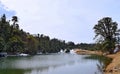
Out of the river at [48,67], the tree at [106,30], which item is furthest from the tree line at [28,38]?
the river at [48,67]

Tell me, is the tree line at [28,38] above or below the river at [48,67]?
above

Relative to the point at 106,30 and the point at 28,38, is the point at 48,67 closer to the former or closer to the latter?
the point at 106,30

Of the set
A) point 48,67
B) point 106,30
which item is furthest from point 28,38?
point 48,67

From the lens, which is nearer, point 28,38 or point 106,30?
point 106,30

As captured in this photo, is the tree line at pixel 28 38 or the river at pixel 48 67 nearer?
the river at pixel 48 67

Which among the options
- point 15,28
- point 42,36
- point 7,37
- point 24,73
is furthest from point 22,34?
point 24,73

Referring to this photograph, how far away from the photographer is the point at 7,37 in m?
116

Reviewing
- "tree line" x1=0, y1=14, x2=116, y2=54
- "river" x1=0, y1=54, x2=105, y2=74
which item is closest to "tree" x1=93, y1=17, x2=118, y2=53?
"tree line" x1=0, y1=14, x2=116, y2=54

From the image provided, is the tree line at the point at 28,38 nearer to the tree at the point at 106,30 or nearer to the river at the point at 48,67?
the tree at the point at 106,30

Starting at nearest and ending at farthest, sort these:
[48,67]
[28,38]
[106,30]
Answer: [48,67], [106,30], [28,38]

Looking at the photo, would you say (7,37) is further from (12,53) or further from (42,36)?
(42,36)

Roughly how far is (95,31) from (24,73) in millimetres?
64579

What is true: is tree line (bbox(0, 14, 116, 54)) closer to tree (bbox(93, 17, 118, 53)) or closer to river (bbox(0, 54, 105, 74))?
tree (bbox(93, 17, 118, 53))

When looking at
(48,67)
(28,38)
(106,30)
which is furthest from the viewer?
(28,38)
